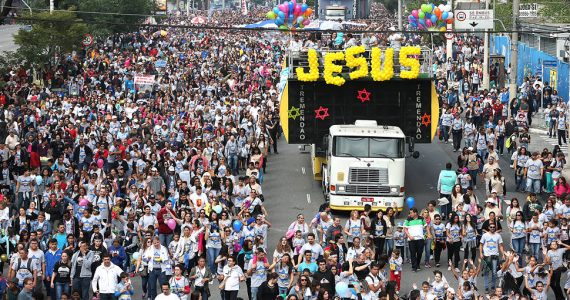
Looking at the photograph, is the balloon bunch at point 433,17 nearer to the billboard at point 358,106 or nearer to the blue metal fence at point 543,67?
the blue metal fence at point 543,67

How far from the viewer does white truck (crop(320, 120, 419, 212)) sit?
29.2m

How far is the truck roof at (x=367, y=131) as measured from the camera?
96.9ft

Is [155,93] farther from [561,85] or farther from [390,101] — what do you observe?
[390,101]

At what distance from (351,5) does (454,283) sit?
3411 inches

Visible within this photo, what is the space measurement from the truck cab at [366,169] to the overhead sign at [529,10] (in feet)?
166

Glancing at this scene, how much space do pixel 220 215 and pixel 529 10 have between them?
57978mm

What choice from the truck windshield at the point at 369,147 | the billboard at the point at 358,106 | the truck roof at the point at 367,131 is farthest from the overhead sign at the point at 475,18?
the truck windshield at the point at 369,147

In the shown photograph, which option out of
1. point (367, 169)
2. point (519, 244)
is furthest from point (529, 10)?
point (519, 244)

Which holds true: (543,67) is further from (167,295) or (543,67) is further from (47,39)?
(167,295)

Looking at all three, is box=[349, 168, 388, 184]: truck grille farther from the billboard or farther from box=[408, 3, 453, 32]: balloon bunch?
box=[408, 3, 453, 32]: balloon bunch

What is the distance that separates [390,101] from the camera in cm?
3153

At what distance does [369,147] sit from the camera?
2948 cm

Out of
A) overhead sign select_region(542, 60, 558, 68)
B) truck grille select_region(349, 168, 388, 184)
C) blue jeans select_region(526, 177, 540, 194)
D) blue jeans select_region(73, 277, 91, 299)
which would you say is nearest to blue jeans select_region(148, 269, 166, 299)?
blue jeans select_region(73, 277, 91, 299)

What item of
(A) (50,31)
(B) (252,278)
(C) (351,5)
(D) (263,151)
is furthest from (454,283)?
(C) (351,5)
